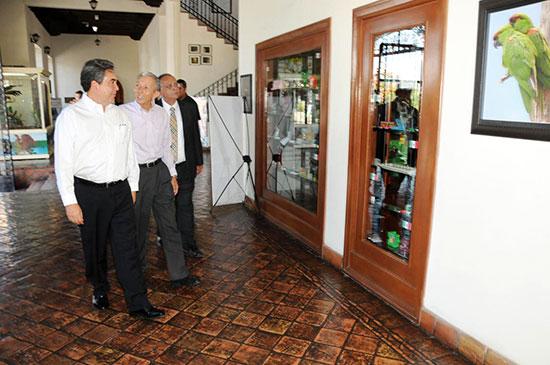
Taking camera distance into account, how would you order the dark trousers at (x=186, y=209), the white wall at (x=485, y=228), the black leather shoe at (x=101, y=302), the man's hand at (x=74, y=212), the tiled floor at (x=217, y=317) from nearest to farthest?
the white wall at (x=485, y=228), the tiled floor at (x=217, y=317), the man's hand at (x=74, y=212), the black leather shoe at (x=101, y=302), the dark trousers at (x=186, y=209)

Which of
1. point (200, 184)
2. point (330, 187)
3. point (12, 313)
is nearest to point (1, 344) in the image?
point (12, 313)

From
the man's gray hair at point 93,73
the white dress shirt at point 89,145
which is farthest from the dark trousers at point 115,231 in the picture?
the man's gray hair at point 93,73

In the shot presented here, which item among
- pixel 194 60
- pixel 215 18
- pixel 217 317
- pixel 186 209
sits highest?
pixel 215 18

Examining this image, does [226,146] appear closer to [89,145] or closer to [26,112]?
[89,145]

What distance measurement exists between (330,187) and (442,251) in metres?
1.51

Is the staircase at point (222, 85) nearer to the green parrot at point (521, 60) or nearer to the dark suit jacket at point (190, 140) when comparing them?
the dark suit jacket at point (190, 140)

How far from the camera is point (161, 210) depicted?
11.9 feet

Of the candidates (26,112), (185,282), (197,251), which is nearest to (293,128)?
(197,251)

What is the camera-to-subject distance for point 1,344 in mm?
2832

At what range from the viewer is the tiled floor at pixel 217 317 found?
107 inches

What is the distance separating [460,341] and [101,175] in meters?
2.54

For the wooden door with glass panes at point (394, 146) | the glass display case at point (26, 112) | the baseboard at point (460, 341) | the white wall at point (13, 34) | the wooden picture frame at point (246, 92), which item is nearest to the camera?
the baseboard at point (460, 341)

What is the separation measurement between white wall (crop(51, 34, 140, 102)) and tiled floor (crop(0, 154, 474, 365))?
1513 cm

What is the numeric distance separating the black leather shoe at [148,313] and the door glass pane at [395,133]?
1784 mm
